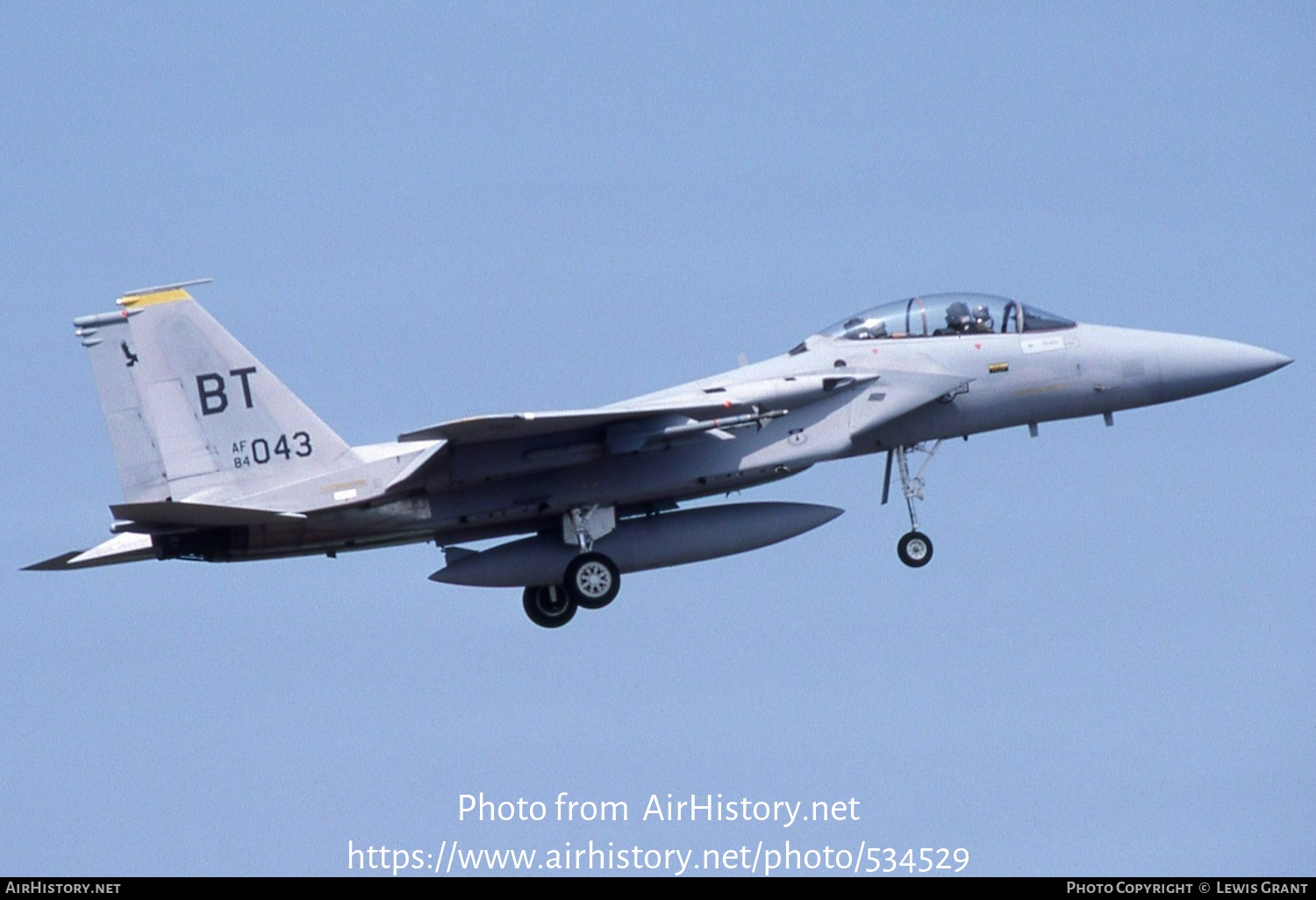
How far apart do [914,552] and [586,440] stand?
409 centimetres

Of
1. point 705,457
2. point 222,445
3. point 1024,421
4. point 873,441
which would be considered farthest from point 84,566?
point 1024,421

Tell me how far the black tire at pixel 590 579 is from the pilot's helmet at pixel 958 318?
487 centimetres

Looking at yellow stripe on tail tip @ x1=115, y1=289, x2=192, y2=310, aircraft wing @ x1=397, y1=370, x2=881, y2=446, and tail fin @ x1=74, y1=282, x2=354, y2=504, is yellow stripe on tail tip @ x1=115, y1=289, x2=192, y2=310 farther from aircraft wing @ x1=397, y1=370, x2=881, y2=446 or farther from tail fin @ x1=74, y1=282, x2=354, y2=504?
aircraft wing @ x1=397, y1=370, x2=881, y2=446

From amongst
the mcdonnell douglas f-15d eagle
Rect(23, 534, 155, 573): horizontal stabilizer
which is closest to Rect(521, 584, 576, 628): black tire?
the mcdonnell douglas f-15d eagle

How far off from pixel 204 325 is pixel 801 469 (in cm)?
680

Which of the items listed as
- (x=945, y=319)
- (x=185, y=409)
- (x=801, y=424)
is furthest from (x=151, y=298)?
(x=945, y=319)

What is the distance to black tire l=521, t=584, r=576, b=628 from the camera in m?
22.1

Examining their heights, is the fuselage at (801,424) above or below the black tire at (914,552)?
above

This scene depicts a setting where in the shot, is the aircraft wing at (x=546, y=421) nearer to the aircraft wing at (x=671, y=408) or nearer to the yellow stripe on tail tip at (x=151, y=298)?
the aircraft wing at (x=671, y=408)

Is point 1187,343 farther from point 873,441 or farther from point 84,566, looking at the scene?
point 84,566

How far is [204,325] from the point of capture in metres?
20.4

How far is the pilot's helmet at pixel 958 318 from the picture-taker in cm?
2191

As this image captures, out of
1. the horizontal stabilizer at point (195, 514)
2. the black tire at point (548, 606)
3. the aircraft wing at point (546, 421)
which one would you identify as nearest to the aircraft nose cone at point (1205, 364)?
the aircraft wing at point (546, 421)

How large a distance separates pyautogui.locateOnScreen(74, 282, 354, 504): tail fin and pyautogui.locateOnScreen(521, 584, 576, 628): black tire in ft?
9.94
